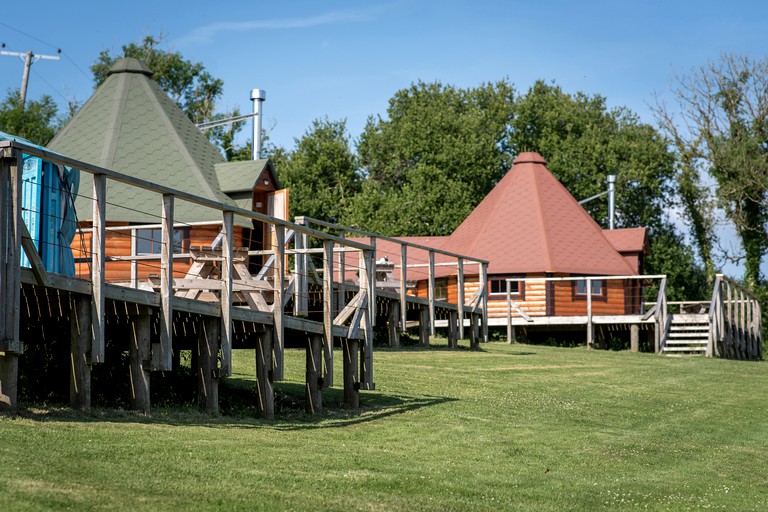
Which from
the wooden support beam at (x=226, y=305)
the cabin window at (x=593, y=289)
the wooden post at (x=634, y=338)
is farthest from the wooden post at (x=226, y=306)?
the cabin window at (x=593, y=289)

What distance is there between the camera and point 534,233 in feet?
128

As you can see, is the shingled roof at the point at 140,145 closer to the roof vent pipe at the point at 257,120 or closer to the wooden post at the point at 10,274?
the roof vent pipe at the point at 257,120

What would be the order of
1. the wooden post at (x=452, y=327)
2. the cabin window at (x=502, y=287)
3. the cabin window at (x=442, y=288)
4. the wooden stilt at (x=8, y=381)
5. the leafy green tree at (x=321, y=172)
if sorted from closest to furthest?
the wooden stilt at (x=8, y=381)
the wooden post at (x=452, y=327)
the cabin window at (x=502, y=287)
the cabin window at (x=442, y=288)
the leafy green tree at (x=321, y=172)

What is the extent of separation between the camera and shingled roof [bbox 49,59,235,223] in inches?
1096

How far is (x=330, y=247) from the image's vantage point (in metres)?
15.9

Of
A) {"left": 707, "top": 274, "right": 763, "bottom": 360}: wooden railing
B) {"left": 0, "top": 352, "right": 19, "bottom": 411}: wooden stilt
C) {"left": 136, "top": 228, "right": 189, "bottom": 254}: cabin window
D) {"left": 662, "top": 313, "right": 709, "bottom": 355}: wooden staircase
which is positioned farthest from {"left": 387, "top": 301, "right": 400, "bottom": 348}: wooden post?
{"left": 707, "top": 274, "right": 763, "bottom": 360}: wooden railing

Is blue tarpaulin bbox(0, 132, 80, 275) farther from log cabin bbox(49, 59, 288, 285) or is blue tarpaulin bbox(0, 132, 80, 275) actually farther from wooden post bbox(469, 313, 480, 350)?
wooden post bbox(469, 313, 480, 350)

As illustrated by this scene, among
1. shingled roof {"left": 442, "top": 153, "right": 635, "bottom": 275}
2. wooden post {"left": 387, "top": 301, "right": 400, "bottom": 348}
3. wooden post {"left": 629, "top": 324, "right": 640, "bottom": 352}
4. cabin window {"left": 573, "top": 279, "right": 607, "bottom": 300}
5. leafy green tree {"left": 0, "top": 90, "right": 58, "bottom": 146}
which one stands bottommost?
wooden post {"left": 629, "top": 324, "right": 640, "bottom": 352}

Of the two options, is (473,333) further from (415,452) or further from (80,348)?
(80,348)

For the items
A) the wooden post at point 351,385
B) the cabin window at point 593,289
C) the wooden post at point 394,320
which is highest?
the cabin window at point 593,289

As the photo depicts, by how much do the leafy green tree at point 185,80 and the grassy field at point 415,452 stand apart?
37.6 metres

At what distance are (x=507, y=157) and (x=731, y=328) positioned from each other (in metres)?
24.5

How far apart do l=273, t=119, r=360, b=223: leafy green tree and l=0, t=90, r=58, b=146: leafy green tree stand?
35.9 feet

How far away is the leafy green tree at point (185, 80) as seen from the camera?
55.5 meters
